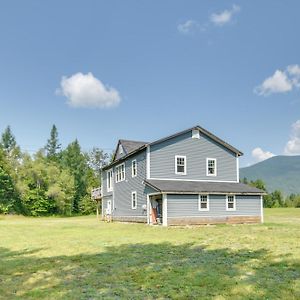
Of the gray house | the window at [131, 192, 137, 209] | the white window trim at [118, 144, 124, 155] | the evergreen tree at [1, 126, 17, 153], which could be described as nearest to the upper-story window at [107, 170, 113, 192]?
the white window trim at [118, 144, 124, 155]

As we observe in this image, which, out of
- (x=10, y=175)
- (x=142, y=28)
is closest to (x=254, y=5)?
(x=142, y=28)

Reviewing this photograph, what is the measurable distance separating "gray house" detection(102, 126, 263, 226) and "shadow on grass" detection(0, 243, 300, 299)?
14.3 m

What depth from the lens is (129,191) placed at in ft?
104

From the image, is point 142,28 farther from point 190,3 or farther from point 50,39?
point 50,39

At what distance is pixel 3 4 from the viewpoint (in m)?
18.8

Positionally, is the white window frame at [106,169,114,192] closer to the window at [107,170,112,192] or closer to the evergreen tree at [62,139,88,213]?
the window at [107,170,112,192]

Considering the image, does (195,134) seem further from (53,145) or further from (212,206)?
(53,145)

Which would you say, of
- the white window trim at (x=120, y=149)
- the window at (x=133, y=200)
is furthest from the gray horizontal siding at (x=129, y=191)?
the white window trim at (x=120, y=149)

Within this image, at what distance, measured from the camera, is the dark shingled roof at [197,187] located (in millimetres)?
25672

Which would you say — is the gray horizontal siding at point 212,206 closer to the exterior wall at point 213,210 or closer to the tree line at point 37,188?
the exterior wall at point 213,210

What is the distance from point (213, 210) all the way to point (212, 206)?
1.07 feet

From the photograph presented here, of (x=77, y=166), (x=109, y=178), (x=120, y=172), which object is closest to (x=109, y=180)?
(x=109, y=178)

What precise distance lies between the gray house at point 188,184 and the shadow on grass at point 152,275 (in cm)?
1429

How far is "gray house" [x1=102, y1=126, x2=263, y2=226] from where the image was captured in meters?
26.1
